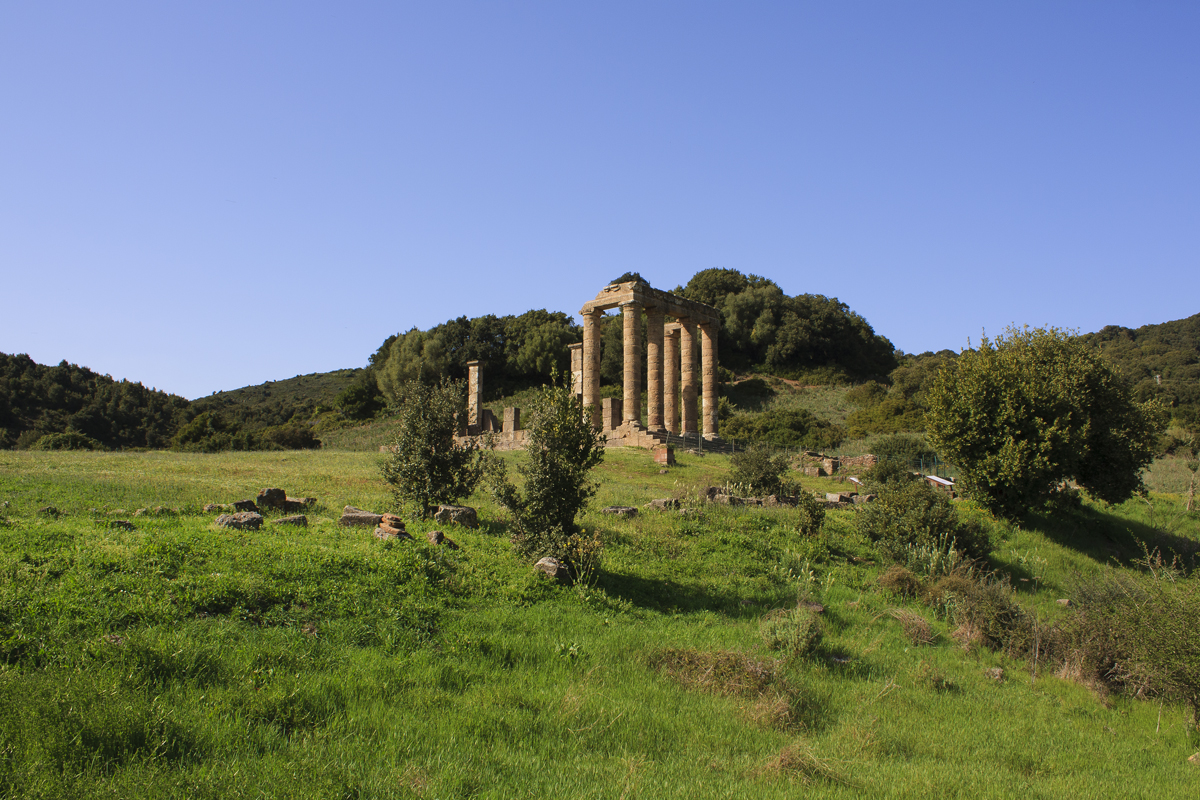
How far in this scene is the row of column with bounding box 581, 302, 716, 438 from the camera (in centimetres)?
3484

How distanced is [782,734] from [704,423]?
30240 millimetres

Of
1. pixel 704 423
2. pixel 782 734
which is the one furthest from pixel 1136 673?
pixel 704 423

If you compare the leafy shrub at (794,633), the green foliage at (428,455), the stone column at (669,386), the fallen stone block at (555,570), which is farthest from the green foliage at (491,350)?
the leafy shrub at (794,633)

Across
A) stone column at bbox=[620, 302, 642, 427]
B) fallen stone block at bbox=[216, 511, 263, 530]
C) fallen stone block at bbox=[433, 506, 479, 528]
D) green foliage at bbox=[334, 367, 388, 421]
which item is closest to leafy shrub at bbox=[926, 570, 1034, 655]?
fallen stone block at bbox=[433, 506, 479, 528]

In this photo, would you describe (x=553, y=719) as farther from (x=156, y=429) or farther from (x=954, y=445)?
(x=156, y=429)

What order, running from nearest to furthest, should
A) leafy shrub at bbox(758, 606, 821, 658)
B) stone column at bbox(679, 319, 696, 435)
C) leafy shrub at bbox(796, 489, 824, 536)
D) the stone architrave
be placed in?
leafy shrub at bbox(758, 606, 821, 658), leafy shrub at bbox(796, 489, 824, 536), the stone architrave, stone column at bbox(679, 319, 696, 435)

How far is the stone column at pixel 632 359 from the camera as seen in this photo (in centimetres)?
3447

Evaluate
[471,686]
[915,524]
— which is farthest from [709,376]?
[471,686]

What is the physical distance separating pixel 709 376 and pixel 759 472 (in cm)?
1692

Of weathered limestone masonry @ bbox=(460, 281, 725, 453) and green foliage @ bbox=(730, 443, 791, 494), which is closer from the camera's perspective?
green foliage @ bbox=(730, 443, 791, 494)

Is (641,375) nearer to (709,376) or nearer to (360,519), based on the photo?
(709,376)

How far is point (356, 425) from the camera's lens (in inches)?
2446

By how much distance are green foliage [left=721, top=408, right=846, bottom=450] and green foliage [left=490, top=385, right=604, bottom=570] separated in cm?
3051

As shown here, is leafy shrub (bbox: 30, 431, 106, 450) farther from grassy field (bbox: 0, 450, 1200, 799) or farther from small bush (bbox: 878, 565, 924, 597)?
small bush (bbox: 878, 565, 924, 597)
